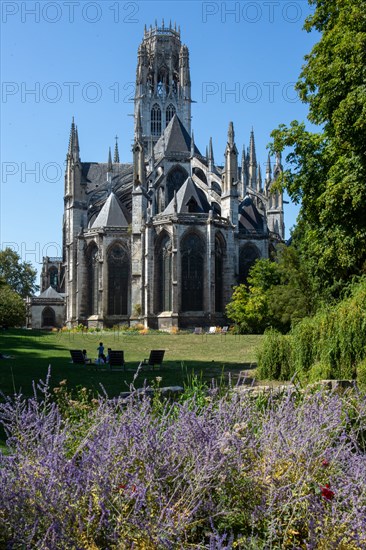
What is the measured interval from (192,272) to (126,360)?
2426cm

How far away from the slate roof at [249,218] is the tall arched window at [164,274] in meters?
8.20

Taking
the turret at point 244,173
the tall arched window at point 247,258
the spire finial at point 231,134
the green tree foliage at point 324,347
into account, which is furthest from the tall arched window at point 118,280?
the green tree foliage at point 324,347

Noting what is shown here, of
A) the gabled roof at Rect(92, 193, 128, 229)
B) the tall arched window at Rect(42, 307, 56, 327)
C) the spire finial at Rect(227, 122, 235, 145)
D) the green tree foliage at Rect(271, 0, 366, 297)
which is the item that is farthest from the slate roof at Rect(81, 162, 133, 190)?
the green tree foliage at Rect(271, 0, 366, 297)

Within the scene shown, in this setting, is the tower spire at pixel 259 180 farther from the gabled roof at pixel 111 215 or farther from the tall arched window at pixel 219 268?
the tall arched window at pixel 219 268

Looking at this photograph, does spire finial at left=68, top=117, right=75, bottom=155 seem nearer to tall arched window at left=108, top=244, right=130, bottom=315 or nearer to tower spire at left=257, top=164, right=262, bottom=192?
tall arched window at left=108, top=244, right=130, bottom=315

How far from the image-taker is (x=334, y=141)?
55.7 feet

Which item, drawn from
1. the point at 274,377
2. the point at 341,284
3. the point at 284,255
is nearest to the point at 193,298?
the point at 284,255

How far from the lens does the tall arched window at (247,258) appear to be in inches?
2052

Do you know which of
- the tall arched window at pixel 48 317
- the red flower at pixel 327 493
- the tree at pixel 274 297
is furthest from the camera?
the tall arched window at pixel 48 317

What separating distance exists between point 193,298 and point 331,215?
31.1 m

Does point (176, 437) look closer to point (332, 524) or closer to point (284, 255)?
point (332, 524)

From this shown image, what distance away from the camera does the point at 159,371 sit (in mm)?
19156

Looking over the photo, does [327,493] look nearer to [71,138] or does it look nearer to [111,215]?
[111,215]

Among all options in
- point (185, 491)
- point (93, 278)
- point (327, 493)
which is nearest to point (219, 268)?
point (93, 278)
